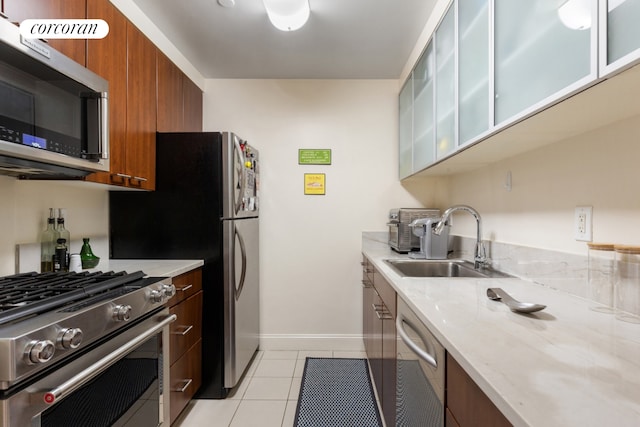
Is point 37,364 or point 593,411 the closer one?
point 593,411

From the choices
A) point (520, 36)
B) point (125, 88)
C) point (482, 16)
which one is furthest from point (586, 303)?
point (125, 88)

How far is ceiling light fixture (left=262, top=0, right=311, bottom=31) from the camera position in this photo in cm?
172

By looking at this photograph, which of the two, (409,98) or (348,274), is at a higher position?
(409,98)

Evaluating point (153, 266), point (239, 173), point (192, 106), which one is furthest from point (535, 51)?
point (192, 106)

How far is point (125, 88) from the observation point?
1709mm

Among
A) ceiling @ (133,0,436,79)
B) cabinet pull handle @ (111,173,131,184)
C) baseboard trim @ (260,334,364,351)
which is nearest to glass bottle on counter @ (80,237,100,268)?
cabinet pull handle @ (111,173,131,184)

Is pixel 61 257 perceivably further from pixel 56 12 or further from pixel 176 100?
pixel 176 100

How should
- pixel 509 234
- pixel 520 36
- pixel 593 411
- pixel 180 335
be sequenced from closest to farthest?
1. pixel 593 411
2. pixel 520 36
3. pixel 509 234
4. pixel 180 335

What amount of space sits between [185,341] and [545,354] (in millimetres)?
1744

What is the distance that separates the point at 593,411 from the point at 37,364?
1.22m

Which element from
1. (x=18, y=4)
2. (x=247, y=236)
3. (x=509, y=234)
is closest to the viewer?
(x=18, y=4)

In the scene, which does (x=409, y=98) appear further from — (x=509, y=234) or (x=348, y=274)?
(x=348, y=274)

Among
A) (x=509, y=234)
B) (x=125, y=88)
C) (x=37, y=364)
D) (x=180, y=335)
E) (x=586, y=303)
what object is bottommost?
(x=180, y=335)
